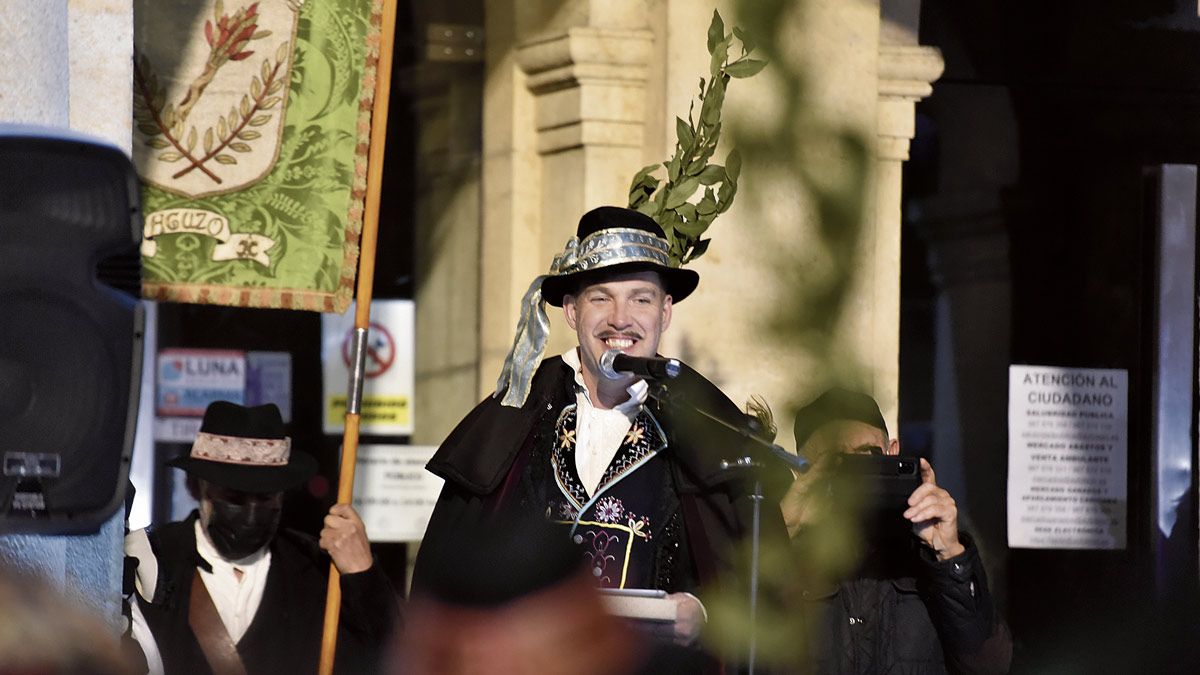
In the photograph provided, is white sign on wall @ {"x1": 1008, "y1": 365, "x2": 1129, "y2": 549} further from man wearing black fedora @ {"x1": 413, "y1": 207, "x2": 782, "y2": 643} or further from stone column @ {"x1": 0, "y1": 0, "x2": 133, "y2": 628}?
stone column @ {"x1": 0, "y1": 0, "x2": 133, "y2": 628}

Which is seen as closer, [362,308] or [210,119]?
[362,308]

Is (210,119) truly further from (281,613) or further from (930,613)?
(930,613)

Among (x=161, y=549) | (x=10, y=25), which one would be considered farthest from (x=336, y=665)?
(x=10, y=25)

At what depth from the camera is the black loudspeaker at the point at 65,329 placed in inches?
94.1

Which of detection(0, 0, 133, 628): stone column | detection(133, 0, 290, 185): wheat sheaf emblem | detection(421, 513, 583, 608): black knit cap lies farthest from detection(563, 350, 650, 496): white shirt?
detection(421, 513, 583, 608): black knit cap

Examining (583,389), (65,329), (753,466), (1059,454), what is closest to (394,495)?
(1059,454)

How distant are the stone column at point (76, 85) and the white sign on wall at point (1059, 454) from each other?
427 cm

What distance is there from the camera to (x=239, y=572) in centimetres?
539

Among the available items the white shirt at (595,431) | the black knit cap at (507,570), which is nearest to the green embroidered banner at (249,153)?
the white shirt at (595,431)

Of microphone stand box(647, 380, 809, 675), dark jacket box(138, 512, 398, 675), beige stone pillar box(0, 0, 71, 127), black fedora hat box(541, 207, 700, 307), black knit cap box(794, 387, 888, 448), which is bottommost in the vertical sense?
dark jacket box(138, 512, 398, 675)

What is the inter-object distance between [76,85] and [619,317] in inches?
49.5

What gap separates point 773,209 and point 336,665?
4.13 m

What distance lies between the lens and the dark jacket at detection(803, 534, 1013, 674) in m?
4.12

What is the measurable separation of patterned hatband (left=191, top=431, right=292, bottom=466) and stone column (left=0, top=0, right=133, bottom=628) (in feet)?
3.96
